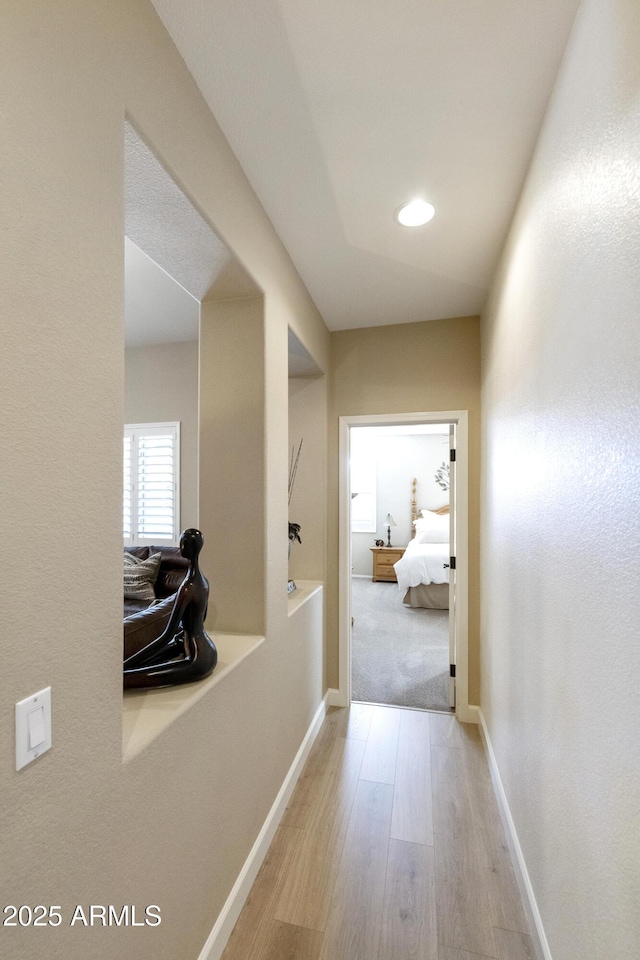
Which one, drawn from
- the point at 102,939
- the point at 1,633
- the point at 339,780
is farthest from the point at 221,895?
the point at 1,633

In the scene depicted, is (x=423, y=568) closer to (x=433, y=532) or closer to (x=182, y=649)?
(x=433, y=532)

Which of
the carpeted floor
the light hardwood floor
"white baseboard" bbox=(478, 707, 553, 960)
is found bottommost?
the carpeted floor

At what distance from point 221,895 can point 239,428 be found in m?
1.63

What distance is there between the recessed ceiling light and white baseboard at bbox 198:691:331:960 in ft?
8.67

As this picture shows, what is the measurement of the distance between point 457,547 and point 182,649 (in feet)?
6.62

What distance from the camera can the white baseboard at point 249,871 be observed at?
4.25ft

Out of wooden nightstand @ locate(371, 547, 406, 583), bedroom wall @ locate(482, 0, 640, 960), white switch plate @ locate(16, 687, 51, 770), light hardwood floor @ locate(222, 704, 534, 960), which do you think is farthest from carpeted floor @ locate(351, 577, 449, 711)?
white switch plate @ locate(16, 687, 51, 770)

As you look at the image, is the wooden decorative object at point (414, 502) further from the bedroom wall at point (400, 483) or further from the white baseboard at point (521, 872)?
the white baseboard at point (521, 872)

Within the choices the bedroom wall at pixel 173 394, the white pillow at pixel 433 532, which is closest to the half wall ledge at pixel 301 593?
the bedroom wall at pixel 173 394

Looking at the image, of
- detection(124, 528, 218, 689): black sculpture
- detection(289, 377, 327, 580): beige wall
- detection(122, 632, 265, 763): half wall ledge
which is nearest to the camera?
detection(122, 632, 265, 763): half wall ledge

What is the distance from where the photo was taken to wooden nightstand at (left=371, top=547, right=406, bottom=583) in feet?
23.2

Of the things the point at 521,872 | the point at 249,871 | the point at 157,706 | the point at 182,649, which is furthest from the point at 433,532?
the point at 157,706

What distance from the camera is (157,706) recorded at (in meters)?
1.17

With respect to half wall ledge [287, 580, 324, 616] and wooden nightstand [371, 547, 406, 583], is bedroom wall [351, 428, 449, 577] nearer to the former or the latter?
wooden nightstand [371, 547, 406, 583]
